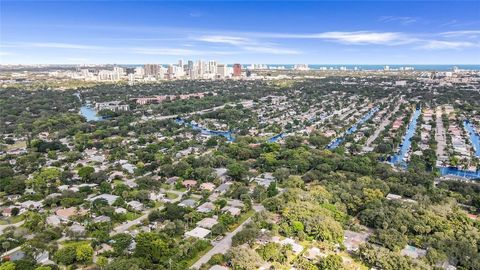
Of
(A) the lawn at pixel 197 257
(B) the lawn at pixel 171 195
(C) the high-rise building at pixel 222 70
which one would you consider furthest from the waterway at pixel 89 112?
(C) the high-rise building at pixel 222 70

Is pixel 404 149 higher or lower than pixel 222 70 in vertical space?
lower

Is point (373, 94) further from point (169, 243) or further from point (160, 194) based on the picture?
point (169, 243)

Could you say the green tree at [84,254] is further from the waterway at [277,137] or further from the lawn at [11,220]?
the waterway at [277,137]

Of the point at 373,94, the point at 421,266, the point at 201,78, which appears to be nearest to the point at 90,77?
the point at 201,78

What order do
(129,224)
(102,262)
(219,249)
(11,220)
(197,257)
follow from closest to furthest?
(102,262)
(197,257)
(219,249)
(129,224)
(11,220)

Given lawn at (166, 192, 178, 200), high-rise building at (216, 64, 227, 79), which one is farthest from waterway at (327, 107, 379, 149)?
high-rise building at (216, 64, 227, 79)

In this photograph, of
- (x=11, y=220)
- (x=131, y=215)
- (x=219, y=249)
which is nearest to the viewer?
(x=219, y=249)

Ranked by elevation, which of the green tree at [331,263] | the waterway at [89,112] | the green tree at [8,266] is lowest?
the green tree at [331,263]

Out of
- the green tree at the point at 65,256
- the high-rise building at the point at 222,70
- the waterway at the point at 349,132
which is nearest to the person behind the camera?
the green tree at the point at 65,256

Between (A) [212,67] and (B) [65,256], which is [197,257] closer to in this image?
(B) [65,256]

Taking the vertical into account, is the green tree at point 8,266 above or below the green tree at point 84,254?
above

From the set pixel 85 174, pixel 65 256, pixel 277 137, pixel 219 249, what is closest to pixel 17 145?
pixel 85 174
